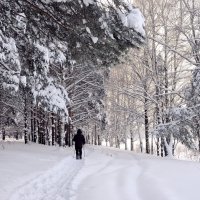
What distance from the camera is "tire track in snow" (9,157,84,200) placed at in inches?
447

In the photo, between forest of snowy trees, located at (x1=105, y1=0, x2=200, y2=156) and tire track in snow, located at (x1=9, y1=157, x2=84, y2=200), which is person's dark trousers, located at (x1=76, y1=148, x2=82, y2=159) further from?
tire track in snow, located at (x1=9, y1=157, x2=84, y2=200)

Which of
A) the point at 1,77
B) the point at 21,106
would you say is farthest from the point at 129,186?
the point at 21,106

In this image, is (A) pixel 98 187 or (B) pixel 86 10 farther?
(A) pixel 98 187

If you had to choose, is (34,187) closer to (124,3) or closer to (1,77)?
(1,77)

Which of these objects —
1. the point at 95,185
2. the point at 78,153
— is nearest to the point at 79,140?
the point at 78,153

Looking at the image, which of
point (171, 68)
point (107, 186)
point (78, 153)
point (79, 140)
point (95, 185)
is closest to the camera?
point (107, 186)

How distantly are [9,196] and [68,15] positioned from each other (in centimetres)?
478

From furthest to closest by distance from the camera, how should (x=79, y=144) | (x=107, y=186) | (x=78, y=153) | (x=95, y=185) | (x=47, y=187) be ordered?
(x=79, y=144) → (x=78, y=153) → (x=47, y=187) → (x=95, y=185) → (x=107, y=186)

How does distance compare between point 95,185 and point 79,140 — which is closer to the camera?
point 95,185

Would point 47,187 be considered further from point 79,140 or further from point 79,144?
point 79,140

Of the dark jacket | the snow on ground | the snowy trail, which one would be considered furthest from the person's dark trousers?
the snowy trail

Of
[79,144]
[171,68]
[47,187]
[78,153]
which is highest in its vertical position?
[171,68]

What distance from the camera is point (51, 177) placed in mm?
15102

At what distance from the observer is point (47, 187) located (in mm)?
12984
